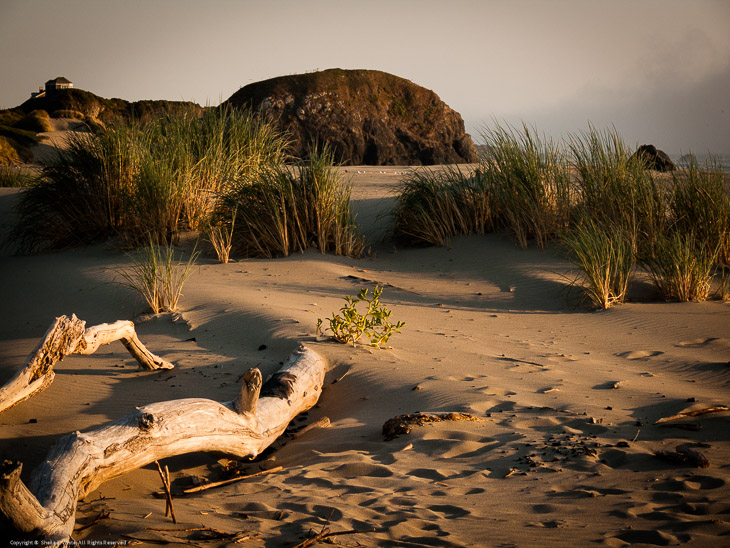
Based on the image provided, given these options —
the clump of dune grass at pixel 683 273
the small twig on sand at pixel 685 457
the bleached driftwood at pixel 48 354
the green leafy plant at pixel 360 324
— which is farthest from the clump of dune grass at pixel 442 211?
the small twig on sand at pixel 685 457

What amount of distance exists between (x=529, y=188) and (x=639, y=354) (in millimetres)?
3695

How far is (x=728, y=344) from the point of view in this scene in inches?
195

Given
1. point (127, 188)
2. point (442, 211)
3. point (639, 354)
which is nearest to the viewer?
point (639, 354)

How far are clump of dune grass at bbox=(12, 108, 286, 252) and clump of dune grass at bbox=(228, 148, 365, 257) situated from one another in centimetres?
45

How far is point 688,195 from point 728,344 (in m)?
3.07

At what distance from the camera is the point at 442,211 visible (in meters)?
8.60

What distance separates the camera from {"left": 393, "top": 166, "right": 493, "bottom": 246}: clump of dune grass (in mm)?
8594

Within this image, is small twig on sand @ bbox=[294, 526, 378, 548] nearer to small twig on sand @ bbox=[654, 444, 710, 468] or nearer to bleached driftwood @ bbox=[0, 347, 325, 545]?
bleached driftwood @ bbox=[0, 347, 325, 545]

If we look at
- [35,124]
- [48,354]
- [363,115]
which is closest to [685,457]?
[48,354]

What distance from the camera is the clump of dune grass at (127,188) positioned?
8.12 meters

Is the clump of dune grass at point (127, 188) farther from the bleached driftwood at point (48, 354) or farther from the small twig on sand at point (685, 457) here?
the small twig on sand at point (685, 457)

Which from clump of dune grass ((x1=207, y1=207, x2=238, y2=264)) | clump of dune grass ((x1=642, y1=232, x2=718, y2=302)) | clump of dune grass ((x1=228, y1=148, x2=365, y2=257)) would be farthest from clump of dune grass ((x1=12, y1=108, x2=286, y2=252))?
clump of dune grass ((x1=642, y1=232, x2=718, y2=302))

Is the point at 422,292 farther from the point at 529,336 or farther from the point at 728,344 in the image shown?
the point at 728,344

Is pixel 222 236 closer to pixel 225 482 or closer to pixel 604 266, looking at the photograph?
pixel 604 266
